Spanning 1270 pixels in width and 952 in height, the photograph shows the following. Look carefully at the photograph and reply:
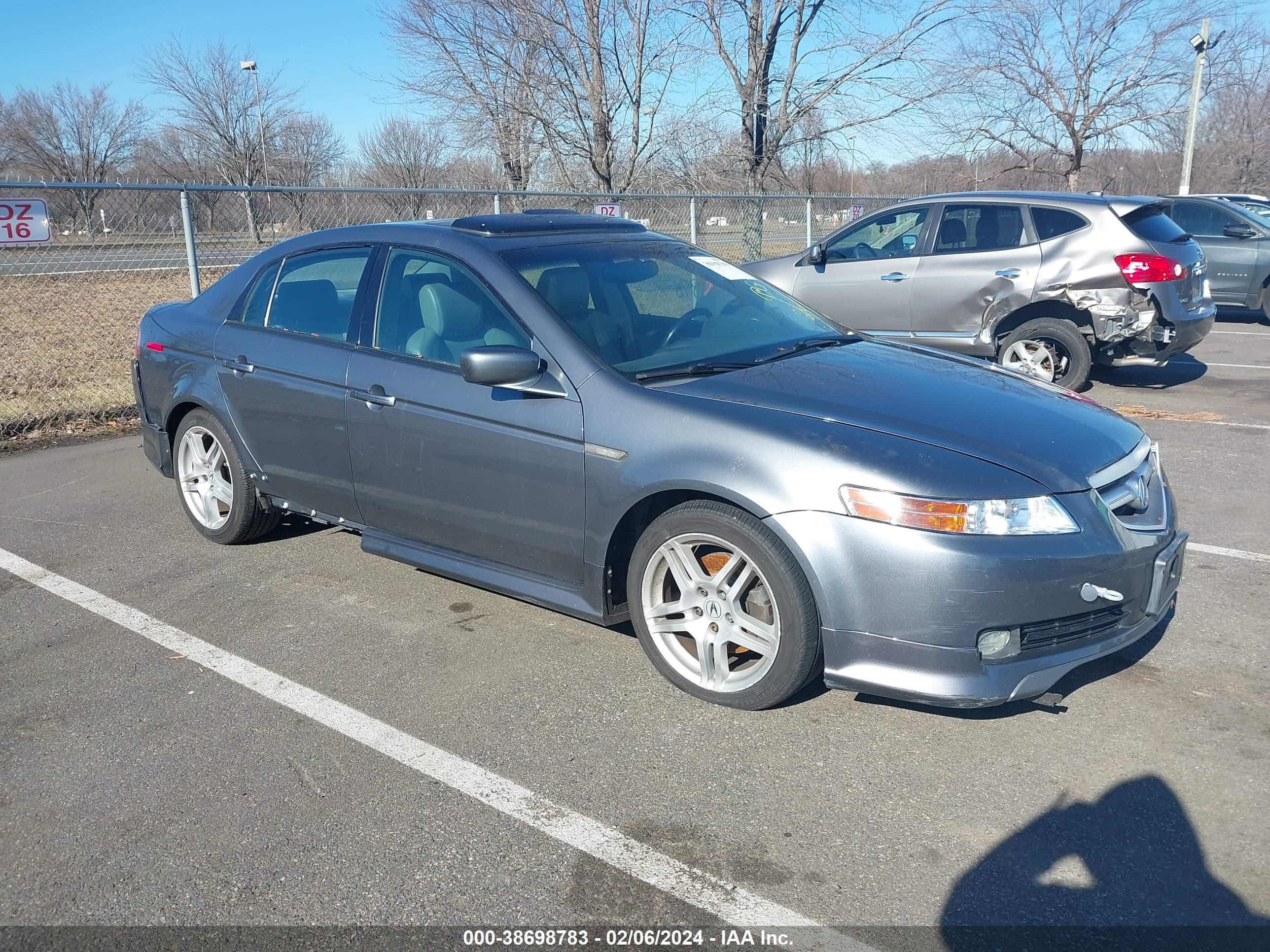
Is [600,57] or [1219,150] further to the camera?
[1219,150]

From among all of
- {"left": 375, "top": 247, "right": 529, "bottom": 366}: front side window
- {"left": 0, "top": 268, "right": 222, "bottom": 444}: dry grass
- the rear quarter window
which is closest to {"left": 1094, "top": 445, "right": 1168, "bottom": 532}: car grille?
{"left": 375, "top": 247, "right": 529, "bottom": 366}: front side window

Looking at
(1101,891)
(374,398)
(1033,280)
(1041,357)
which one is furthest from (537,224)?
(1041,357)

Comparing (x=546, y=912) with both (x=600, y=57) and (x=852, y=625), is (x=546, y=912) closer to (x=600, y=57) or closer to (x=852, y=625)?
(x=852, y=625)

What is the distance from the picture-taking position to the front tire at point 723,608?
132 inches

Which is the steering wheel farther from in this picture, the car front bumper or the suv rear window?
the suv rear window

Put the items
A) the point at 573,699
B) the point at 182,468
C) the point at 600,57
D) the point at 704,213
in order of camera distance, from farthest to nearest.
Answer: the point at 600,57 < the point at 704,213 < the point at 182,468 < the point at 573,699

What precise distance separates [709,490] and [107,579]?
10.7ft

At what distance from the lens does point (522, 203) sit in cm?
1498

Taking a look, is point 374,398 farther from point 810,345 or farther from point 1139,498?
point 1139,498

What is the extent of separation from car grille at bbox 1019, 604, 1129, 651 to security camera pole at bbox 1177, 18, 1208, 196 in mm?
21947

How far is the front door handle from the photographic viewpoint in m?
4.33

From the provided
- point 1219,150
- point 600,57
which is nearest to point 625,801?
point 600,57

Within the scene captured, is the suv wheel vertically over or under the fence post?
under

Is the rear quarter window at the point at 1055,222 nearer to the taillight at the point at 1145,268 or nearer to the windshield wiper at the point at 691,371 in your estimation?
the taillight at the point at 1145,268
